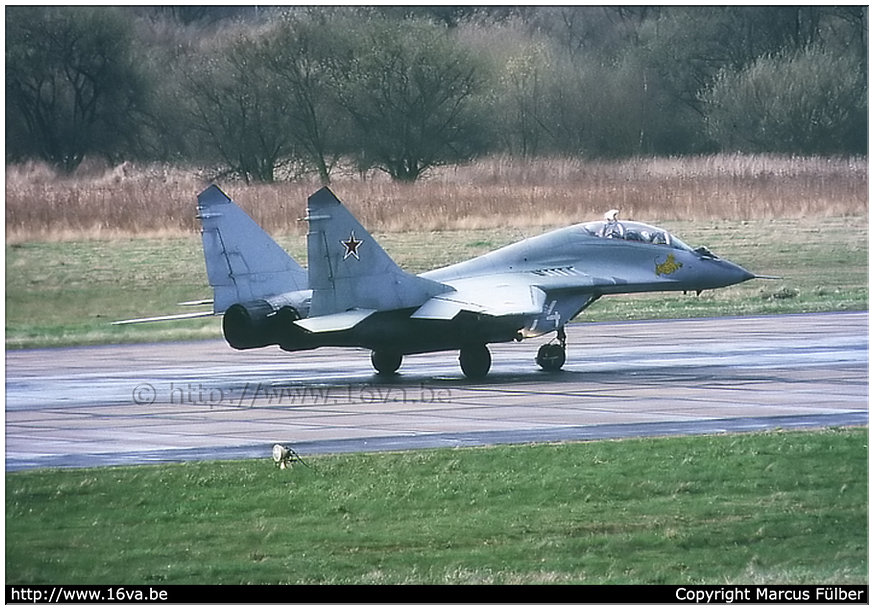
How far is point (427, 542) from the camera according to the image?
1727 centimetres

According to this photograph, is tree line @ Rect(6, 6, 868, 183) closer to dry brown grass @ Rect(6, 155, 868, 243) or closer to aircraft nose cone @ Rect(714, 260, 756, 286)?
dry brown grass @ Rect(6, 155, 868, 243)

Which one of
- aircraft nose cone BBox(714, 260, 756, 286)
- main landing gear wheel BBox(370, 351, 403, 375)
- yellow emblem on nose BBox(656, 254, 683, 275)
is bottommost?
main landing gear wheel BBox(370, 351, 403, 375)

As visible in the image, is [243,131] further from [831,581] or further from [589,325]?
[831,581]

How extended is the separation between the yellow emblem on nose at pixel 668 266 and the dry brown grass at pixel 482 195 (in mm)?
1012

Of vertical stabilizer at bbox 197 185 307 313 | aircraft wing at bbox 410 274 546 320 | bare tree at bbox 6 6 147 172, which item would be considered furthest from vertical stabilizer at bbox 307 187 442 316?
bare tree at bbox 6 6 147 172

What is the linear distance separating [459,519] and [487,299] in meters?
6.61

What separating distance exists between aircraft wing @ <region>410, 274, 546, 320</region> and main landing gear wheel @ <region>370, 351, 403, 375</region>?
2.32ft

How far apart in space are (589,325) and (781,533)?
9.75 metres

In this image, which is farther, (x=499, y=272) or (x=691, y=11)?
(x=499, y=272)

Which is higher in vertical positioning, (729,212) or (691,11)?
(691,11)

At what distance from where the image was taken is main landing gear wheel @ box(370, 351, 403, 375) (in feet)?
78.0

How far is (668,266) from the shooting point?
83.6 feet

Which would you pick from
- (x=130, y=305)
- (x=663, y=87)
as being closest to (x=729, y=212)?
(x=663, y=87)

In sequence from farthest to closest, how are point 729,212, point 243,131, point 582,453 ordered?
1. point 729,212
2. point 243,131
3. point 582,453
